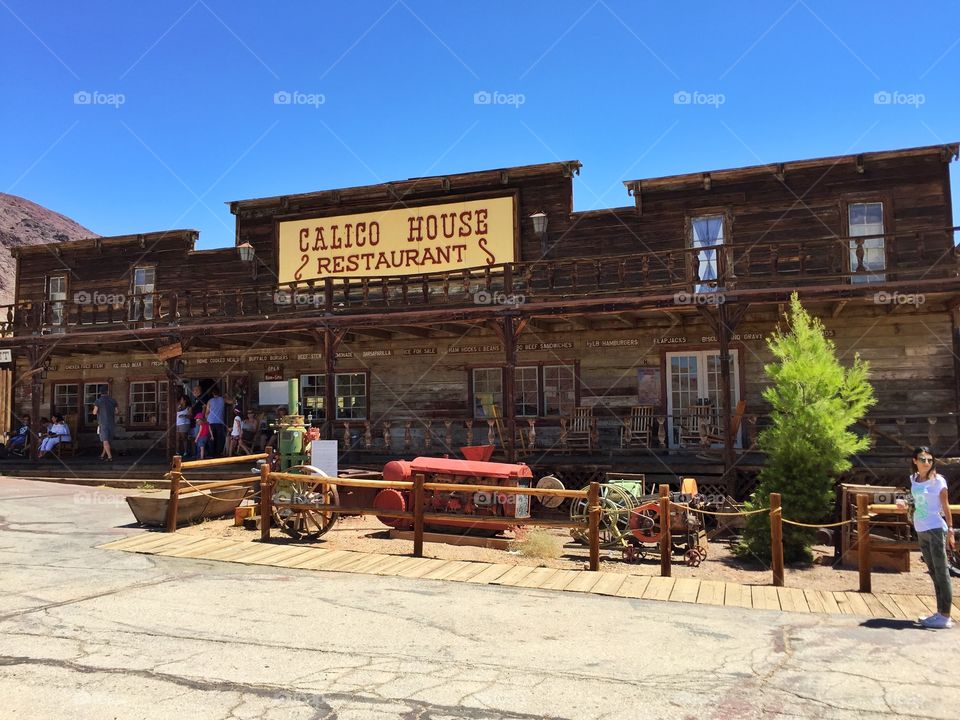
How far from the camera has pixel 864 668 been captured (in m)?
5.27

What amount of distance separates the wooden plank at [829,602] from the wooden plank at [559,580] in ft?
8.48

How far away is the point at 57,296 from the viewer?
23234mm

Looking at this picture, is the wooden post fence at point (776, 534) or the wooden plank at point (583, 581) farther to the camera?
the wooden post fence at point (776, 534)

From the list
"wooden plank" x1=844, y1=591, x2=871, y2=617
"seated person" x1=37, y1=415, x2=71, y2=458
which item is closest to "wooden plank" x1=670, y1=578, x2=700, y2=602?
"wooden plank" x1=844, y1=591, x2=871, y2=617

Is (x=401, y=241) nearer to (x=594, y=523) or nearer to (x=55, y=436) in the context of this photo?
(x=55, y=436)

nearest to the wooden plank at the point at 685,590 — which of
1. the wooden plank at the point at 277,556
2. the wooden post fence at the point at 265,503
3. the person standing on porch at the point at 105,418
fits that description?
the wooden plank at the point at 277,556

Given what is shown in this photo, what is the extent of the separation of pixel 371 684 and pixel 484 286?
1420cm

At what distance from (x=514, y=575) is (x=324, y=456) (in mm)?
4565

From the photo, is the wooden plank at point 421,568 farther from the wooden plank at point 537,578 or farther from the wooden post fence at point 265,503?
the wooden post fence at point 265,503

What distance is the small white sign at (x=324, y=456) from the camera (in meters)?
11.9

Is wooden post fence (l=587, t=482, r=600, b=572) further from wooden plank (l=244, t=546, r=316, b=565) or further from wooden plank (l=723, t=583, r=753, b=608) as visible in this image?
wooden plank (l=244, t=546, r=316, b=565)

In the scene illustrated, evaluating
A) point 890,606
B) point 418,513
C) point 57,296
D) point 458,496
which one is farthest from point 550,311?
point 57,296

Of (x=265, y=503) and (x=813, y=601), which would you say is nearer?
(x=813, y=601)

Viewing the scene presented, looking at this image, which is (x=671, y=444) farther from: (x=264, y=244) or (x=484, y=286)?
(x=264, y=244)
